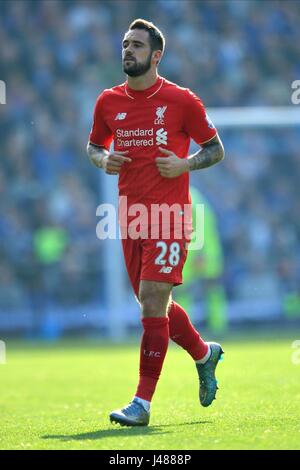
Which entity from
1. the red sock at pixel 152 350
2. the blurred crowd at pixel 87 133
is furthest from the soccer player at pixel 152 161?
the blurred crowd at pixel 87 133

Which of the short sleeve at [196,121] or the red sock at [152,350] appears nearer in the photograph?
the red sock at [152,350]

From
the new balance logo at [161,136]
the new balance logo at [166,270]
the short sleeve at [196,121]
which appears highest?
the short sleeve at [196,121]

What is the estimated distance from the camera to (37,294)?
56.9 feet

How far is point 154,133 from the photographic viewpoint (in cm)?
618

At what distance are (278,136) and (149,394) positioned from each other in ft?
42.2

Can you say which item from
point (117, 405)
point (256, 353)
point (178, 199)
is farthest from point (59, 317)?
point (178, 199)

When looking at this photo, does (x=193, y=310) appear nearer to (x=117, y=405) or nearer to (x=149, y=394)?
(x=117, y=405)

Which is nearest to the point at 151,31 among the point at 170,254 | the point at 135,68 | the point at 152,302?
the point at 135,68

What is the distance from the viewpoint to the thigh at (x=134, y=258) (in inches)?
244

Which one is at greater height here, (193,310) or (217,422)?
(217,422)

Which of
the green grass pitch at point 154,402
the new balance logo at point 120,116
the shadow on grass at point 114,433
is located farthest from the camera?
the new balance logo at point 120,116

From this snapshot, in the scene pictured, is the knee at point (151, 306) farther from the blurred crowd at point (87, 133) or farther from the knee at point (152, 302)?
the blurred crowd at point (87, 133)

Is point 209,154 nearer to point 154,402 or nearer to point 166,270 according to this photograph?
point 166,270

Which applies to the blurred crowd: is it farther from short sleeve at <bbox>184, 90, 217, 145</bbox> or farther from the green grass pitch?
short sleeve at <bbox>184, 90, 217, 145</bbox>
